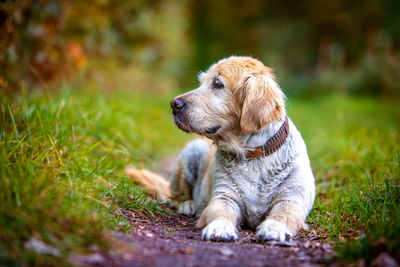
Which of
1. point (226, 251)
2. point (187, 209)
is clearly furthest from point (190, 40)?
point (226, 251)

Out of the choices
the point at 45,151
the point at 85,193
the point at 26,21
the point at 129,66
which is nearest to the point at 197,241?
the point at 85,193

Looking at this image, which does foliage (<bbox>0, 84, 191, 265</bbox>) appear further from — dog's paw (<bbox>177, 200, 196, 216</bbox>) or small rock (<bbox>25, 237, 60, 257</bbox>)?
dog's paw (<bbox>177, 200, 196, 216</bbox>)

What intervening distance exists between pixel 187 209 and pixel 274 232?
57.6 inches

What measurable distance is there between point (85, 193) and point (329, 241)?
75.8 inches

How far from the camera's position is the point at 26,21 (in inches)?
222

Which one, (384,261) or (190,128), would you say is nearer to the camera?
(384,261)

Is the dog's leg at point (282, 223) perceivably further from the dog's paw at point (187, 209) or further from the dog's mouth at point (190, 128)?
the dog's paw at point (187, 209)

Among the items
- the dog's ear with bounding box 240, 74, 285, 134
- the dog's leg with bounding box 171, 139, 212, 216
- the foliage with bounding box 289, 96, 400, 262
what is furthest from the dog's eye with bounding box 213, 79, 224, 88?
the foliage with bounding box 289, 96, 400, 262

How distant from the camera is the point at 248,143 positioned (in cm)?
339

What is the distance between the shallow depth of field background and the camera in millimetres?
2309

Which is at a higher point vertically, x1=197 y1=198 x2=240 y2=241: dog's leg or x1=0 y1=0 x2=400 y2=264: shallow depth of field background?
x1=0 y1=0 x2=400 y2=264: shallow depth of field background

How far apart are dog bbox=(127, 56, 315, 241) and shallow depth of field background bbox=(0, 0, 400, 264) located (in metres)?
0.45

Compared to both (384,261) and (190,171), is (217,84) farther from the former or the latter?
(384,261)

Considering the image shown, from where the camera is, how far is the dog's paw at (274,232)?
2.79 meters
